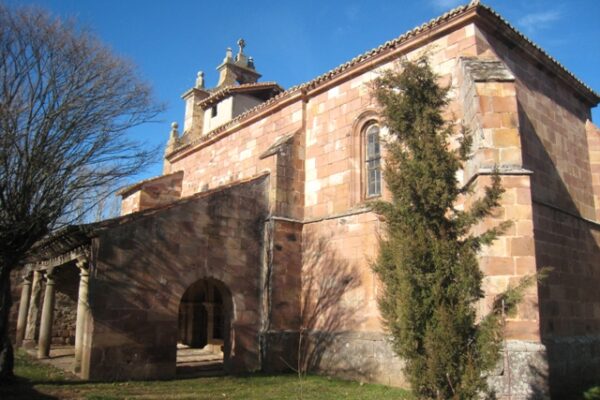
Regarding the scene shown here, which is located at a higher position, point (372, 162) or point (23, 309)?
point (372, 162)

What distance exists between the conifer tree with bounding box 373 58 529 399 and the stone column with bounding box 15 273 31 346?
1467cm

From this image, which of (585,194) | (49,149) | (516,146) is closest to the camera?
(516,146)

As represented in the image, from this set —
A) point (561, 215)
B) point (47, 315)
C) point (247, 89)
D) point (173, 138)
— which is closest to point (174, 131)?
point (173, 138)

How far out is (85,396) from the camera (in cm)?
837

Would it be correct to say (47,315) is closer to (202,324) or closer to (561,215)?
(202,324)

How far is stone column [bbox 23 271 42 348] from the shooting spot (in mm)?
15492

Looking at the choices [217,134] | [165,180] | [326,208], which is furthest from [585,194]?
[165,180]

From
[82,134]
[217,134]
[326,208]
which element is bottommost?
[326,208]

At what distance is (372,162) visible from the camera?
12.1m

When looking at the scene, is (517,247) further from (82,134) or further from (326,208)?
(82,134)

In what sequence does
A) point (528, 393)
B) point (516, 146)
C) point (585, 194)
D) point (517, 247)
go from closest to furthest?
point (528, 393)
point (517, 247)
point (516, 146)
point (585, 194)

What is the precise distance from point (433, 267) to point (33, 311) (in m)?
14.9

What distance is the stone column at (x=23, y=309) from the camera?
53.3 feet

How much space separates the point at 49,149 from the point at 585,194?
12.1 meters
